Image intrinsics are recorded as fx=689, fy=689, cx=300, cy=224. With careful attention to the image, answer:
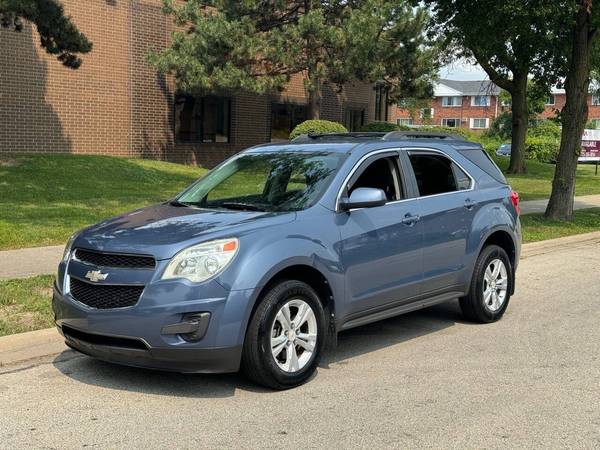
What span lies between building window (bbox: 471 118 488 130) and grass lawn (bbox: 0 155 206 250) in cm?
7216

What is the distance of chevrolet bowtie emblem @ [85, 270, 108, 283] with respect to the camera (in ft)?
15.1

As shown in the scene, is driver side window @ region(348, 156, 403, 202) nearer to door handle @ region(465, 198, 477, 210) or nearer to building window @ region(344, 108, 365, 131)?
door handle @ region(465, 198, 477, 210)

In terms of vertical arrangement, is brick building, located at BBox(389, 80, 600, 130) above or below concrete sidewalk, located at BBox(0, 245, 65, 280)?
above

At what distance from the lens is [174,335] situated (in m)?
4.41

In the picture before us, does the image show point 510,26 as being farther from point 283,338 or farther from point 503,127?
point 503,127

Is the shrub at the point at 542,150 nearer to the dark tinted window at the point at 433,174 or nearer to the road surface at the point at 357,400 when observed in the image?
the dark tinted window at the point at 433,174

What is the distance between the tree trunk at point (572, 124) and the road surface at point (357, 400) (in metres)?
8.77

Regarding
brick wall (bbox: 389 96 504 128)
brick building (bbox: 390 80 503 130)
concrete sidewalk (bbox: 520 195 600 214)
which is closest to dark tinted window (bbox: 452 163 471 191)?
concrete sidewalk (bbox: 520 195 600 214)

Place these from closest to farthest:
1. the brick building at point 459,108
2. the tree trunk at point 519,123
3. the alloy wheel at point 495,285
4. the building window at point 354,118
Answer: the alloy wheel at point 495,285 < the tree trunk at point 519,123 < the building window at point 354,118 < the brick building at point 459,108

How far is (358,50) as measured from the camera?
18.5 m

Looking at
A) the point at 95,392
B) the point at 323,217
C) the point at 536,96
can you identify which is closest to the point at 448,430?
the point at 323,217

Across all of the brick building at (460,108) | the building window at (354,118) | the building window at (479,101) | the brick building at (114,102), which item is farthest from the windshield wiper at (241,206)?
the building window at (479,101)

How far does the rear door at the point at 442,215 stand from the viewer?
6.03 meters

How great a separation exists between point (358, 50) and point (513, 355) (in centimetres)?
1393
